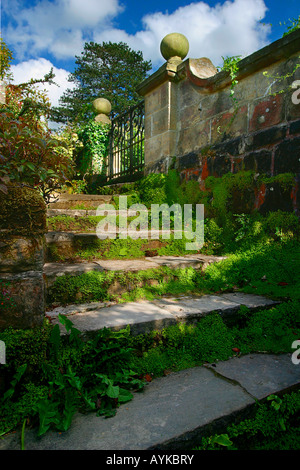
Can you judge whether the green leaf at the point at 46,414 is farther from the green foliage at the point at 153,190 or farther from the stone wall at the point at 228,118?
the green foliage at the point at 153,190

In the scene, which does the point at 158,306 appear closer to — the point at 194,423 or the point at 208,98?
the point at 194,423

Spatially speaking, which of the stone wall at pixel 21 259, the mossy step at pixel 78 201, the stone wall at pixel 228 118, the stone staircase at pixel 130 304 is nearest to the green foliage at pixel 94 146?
the stone wall at pixel 228 118

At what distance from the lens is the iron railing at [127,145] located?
596 cm

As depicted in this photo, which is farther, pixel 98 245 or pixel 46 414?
pixel 98 245

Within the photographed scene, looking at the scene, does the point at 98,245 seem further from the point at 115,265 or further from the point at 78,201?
the point at 78,201

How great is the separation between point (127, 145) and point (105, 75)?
19.5 meters

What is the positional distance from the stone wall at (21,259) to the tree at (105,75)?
73.6ft

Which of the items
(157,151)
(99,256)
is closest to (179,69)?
(157,151)

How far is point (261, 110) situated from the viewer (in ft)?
10.4

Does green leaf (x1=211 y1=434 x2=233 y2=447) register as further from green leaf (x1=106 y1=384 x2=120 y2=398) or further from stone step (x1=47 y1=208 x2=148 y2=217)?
stone step (x1=47 y1=208 x2=148 y2=217)

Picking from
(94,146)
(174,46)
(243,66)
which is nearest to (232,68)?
(243,66)

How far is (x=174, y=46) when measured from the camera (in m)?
4.61

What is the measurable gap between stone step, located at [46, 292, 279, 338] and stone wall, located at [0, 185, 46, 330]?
246 mm

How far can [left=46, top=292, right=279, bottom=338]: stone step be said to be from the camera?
65.5 inches
